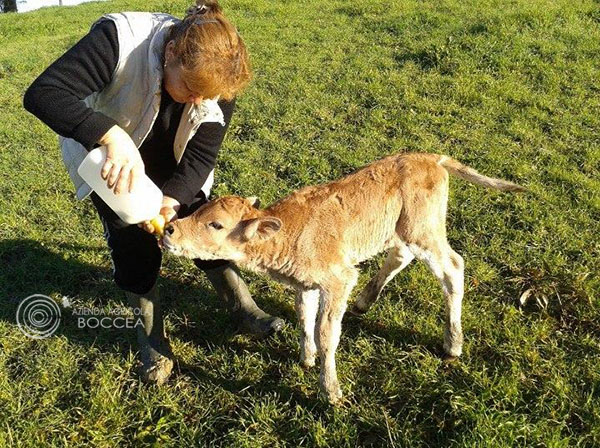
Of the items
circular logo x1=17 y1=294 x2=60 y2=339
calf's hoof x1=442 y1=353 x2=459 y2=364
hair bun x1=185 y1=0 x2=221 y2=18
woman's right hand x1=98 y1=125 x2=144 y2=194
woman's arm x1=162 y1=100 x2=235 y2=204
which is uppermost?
hair bun x1=185 y1=0 x2=221 y2=18

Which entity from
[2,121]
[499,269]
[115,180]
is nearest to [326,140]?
[499,269]

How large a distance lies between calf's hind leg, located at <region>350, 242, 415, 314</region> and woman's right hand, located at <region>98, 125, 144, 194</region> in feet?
7.33

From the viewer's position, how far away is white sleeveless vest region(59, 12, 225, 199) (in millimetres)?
3084

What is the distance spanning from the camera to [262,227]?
12.0 ft

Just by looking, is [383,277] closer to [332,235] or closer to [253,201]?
[332,235]

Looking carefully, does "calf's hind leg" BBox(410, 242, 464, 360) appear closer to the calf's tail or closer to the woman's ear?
the calf's tail

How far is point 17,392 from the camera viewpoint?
155 inches

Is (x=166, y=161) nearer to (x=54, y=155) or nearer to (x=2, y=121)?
(x=54, y=155)

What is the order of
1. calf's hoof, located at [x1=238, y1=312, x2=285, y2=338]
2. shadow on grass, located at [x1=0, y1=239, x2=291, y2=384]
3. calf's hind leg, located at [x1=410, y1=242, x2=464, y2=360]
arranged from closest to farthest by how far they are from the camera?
calf's hind leg, located at [x1=410, y1=242, x2=464, y2=360], calf's hoof, located at [x1=238, y1=312, x2=285, y2=338], shadow on grass, located at [x1=0, y1=239, x2=291, y2=384]

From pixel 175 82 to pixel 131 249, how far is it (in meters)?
1.28

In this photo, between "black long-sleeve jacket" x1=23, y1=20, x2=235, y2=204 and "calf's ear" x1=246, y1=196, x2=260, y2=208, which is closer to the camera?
"black long-sleeve jacket" x1=23, y1=20, x2=235, y2=204

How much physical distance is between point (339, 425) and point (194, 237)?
1.61 metres

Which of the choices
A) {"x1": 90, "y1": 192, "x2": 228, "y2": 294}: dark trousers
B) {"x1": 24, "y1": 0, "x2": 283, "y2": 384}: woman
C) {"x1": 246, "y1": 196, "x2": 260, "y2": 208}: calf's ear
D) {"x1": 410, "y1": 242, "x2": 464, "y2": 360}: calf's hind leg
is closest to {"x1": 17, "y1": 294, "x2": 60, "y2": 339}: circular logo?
{"x1": 24, "y1": 0, "x2": 283, "y2": 384}: woman

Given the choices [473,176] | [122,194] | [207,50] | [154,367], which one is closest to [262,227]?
[122,194]
